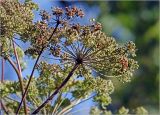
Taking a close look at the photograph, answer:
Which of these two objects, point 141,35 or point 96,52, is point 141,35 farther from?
point 96,52

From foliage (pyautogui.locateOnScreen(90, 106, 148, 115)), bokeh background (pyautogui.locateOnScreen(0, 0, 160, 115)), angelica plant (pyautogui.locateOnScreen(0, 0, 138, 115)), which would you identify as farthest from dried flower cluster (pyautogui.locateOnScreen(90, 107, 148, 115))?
bokeh background (pyautogui.locateOnScreen(0, 0, 160, 115))

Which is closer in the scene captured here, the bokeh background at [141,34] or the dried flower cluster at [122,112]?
the bokeh background at [141,34]

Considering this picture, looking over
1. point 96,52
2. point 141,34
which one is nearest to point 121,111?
point 96,52

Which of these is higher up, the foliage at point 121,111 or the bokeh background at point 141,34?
the foliage at point 121,111

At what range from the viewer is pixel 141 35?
288 cm

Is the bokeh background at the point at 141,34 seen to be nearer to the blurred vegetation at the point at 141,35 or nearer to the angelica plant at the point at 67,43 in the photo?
the blurred vegetation at the point at 141,35

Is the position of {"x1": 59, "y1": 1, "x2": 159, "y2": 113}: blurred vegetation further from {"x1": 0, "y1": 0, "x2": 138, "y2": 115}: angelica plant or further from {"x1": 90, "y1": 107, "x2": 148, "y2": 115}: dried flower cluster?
{"x1": 90, "y1": 107, "x2": 148, "y2": 115}: dried flower cluster

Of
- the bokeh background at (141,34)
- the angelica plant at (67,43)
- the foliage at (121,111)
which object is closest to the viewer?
the bokeh background at (141,34)

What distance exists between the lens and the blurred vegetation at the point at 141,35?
2.80 m

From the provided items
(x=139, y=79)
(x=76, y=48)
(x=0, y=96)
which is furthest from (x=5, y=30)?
(x=139, y=79)

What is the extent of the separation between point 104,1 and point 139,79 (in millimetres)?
650

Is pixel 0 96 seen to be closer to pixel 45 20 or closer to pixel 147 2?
pixel 45 20

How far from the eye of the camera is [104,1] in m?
3.07

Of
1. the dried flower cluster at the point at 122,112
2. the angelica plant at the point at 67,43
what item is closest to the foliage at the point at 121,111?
the dried flower cluster at the point at 122,112
